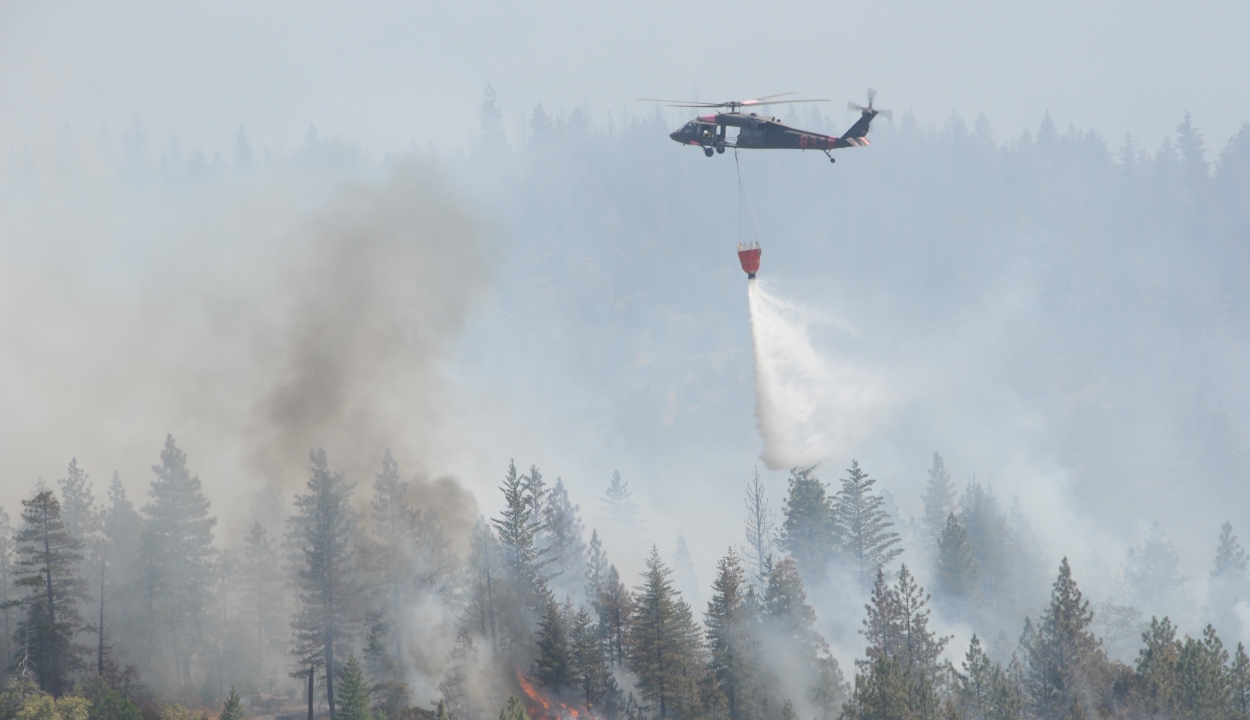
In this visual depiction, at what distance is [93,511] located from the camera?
78.7m

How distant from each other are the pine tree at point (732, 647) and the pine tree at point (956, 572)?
57.1 feet

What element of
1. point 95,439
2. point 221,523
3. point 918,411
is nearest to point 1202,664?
point 221,523

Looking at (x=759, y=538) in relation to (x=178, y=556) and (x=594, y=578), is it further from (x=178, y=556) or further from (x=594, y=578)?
(x=178, y=556)

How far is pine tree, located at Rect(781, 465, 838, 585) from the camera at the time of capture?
72438 millimetres

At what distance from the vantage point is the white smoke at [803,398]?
7431 centimetres

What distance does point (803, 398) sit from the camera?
333 feet

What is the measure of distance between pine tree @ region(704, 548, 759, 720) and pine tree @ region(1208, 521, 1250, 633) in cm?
4067

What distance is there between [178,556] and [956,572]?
4903cm

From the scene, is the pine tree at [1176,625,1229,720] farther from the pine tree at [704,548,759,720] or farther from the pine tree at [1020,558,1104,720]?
the pine tree at [704,548,759,720]

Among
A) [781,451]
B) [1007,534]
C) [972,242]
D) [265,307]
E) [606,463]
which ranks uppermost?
[972,242]

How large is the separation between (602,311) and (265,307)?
56389 millimetres

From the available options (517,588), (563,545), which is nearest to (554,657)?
(517,588)

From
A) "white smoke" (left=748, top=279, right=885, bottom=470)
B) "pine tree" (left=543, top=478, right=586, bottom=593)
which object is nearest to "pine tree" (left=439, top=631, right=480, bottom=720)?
"pine tree" (left=543, top=478, right=586, bottom=593)

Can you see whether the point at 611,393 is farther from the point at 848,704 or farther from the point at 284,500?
the point at 848,704
